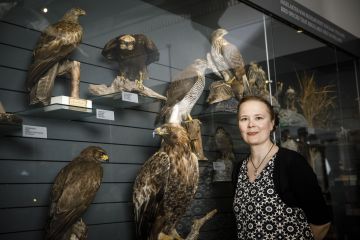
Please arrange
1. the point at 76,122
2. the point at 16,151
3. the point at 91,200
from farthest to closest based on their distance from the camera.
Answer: the point at 76,122
the point at 91,200
the point at 16,151

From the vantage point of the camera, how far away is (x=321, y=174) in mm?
4113

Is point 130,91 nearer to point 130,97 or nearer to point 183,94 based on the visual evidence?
point 130,97

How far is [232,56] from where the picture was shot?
3.20 metres

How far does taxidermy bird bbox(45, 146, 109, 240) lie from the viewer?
A: 1.98 meters

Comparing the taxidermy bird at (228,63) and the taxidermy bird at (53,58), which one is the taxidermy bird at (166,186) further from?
the taxidermy bird at (228,63)

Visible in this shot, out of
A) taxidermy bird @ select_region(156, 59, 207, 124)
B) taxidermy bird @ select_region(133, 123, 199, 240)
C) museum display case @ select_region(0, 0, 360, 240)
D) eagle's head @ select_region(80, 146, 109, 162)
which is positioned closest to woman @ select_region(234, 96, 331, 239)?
taxidermy bird @ select_region(133, 123, 199, 240)

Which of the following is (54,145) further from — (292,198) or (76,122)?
(292,198)

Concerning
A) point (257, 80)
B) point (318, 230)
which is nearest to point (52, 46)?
point (318, 230)

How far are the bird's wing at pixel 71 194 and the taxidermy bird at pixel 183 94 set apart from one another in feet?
2.19

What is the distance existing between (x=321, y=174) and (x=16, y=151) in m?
2.95

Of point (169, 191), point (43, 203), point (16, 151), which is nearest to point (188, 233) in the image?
point (169, 191)

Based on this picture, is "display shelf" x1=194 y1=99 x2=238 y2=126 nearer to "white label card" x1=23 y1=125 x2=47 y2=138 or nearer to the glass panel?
the glass panel

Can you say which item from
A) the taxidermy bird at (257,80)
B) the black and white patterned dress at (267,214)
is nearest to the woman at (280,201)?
the black and white patterned dress at (267,214)

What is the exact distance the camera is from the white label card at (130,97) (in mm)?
2416
